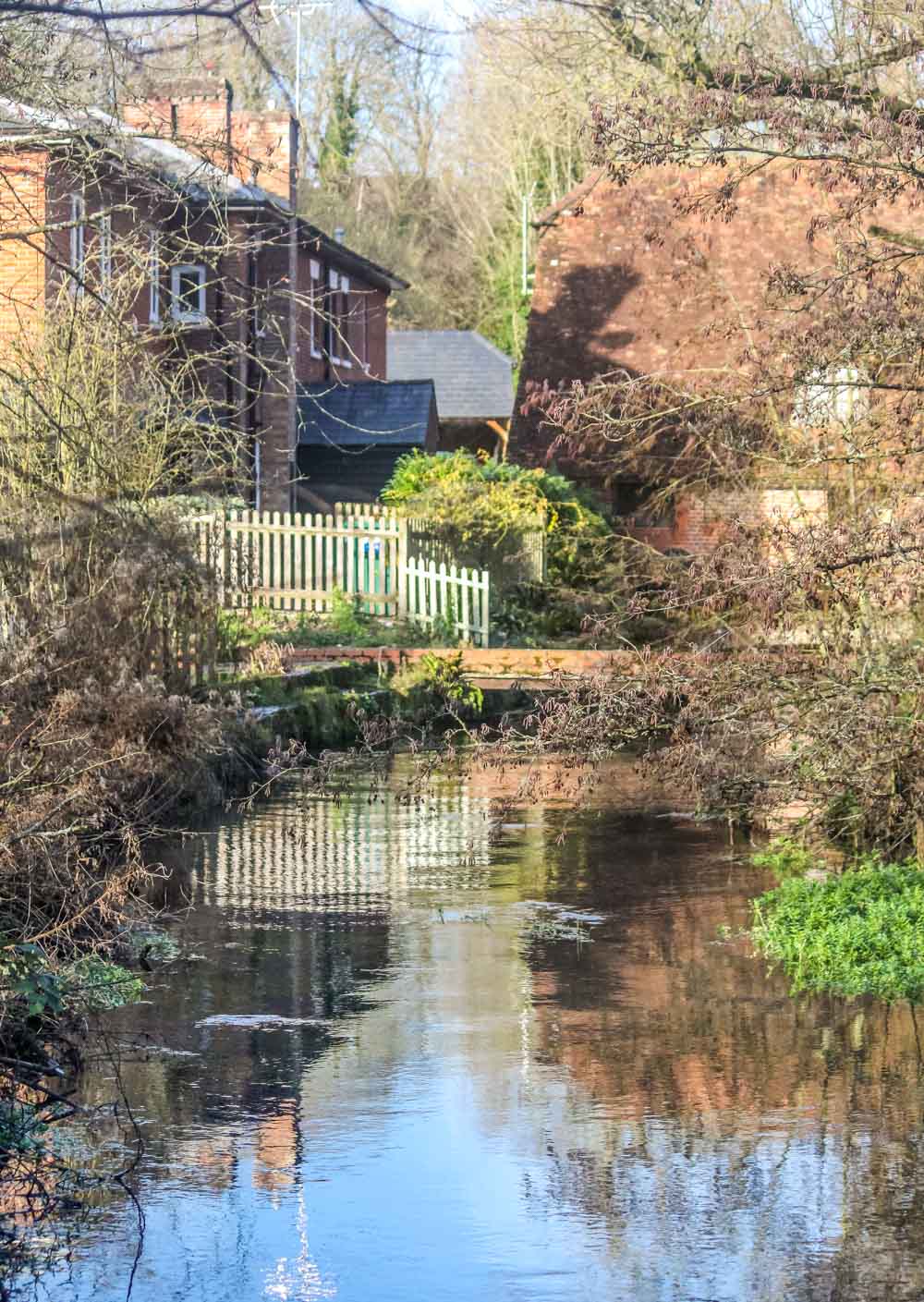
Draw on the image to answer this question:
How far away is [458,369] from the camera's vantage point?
2453 inches

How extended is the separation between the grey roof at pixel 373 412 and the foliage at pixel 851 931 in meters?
29.5

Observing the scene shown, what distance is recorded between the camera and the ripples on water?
5707 mm

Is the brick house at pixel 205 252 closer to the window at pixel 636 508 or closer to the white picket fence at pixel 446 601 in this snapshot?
the white picket fence at pixel 446 601

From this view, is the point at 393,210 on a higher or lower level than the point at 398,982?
higher

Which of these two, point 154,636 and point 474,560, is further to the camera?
point 474,560

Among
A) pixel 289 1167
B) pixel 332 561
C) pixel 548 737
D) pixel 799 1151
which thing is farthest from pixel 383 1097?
pixel 332 561

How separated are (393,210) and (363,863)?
57241 mm

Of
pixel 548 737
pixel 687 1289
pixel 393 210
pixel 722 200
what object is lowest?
pixel 687 1289

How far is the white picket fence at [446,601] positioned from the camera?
26.9 metres

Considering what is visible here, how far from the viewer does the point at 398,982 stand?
9.55 metres

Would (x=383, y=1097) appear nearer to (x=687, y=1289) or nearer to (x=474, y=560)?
(x=687, y=1289)

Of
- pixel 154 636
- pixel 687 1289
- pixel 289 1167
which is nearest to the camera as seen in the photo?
pixel 687 1289

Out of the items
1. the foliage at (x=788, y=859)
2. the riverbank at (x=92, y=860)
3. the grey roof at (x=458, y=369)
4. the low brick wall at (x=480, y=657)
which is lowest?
the foliage at (x=788, y=859)

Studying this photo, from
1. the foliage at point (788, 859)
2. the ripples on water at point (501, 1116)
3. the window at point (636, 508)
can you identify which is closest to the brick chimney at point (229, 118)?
the ripples on water at point (501, 1116)
